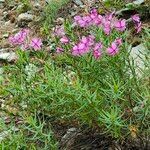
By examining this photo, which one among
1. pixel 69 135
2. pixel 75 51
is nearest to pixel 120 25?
pixel 75 51

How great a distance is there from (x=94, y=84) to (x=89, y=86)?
0.15 feet

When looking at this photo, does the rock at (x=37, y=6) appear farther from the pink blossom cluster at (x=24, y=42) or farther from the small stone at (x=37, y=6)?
the pink blossom cluster at (x=24, y=42)

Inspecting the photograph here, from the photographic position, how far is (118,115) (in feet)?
9.52

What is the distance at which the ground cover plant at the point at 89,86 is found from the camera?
2828 mm

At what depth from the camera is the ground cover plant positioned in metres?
2.83

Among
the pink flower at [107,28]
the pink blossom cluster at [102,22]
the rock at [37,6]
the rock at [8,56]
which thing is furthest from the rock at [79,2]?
the pink flower at [107,28]

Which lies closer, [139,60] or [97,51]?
[97,51]

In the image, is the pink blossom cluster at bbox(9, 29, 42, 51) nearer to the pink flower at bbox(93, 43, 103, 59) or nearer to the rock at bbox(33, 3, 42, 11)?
the pink flower at bbox(93, 43, 103, 59)

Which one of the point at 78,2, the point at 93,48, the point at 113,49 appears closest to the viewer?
the point at 113,49

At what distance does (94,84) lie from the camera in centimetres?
305

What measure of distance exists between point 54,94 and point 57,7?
285 centimetres

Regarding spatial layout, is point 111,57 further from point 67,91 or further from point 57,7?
point 57,7

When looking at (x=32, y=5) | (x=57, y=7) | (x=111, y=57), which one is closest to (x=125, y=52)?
(x=111, y=57)

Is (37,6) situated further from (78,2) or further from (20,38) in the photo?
(20,38)
